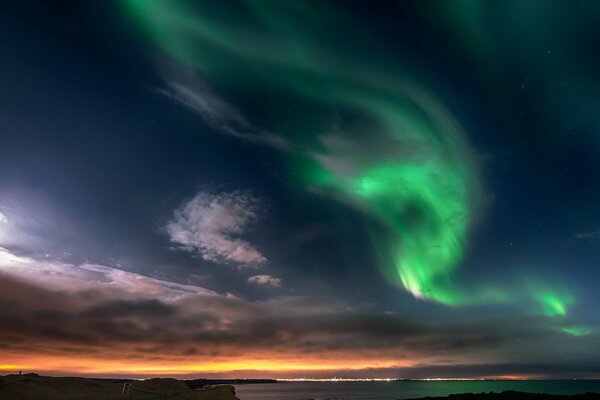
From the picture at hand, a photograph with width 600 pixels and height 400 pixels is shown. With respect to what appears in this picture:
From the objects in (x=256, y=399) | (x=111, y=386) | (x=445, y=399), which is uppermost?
(x=111, y=386)

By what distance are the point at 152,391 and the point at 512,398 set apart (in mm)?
59824

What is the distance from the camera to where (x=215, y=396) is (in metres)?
49.5

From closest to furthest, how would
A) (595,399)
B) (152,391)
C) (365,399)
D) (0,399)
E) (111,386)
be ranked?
(0,399)
(111,386)
(152,391)
(595,399)
(365,399)

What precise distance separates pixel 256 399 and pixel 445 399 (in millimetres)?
121162

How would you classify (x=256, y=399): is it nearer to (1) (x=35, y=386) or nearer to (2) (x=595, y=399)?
(2) (x=595, y=399)

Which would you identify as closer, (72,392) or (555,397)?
(72,392)

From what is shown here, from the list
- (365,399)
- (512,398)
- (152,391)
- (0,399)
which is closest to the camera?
(0,399)

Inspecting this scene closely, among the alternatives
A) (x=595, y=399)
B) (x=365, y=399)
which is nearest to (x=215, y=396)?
(x=595, y=399)

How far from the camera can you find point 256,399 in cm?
17212

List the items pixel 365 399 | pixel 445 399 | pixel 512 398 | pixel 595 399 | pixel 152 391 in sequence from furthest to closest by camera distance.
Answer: pixel 365 399
pixel 445 399
pixel 512 398
pixel 595 399
pixel 152 391

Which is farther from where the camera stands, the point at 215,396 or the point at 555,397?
the point at 555,397

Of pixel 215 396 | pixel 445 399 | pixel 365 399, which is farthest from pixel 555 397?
pixel 365 399

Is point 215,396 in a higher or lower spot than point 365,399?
higher

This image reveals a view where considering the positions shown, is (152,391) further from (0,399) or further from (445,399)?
(445,399)
